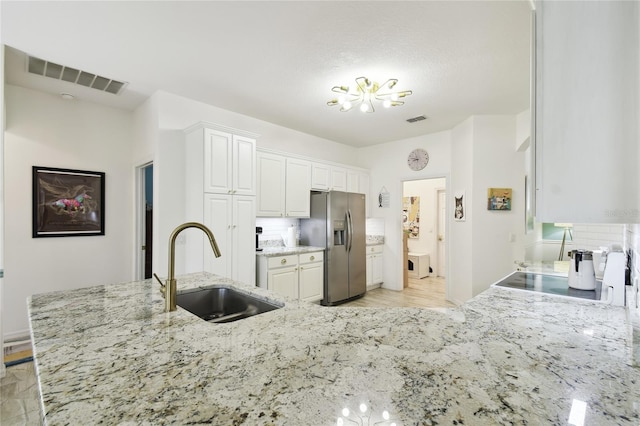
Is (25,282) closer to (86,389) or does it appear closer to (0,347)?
(0,347)

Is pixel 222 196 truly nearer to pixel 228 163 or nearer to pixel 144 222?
pixel 228 163

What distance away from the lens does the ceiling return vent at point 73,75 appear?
2.67 meters

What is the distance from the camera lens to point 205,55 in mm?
2504

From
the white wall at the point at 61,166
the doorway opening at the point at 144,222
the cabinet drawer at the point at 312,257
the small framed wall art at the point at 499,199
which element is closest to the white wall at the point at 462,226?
the small framed wall art at the point at 499,199

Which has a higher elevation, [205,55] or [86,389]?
[205,55]

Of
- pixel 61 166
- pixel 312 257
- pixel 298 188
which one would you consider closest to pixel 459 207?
pixel 312 257

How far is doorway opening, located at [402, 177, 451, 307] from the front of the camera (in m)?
6.38

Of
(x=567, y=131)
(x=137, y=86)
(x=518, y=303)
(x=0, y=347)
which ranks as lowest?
(x=0, y=347)

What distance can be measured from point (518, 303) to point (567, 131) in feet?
3.30

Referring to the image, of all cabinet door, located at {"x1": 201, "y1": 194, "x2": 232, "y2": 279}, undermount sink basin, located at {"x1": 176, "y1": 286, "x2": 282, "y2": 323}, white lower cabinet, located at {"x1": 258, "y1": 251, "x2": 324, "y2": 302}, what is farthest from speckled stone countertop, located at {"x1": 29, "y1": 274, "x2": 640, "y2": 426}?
white lower cabinet, located at {"x1": 258, "y1": 251, "x2": 324, "y2": 302}

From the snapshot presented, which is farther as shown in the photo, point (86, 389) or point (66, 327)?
point (66, 327)

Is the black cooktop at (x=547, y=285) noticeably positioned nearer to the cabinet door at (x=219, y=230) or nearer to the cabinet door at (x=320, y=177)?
the cabinet door at (x=219, y=230)

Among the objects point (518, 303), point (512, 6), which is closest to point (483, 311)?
point (518, 303)

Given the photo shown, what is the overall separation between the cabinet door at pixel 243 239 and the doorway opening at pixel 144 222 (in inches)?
49.2
